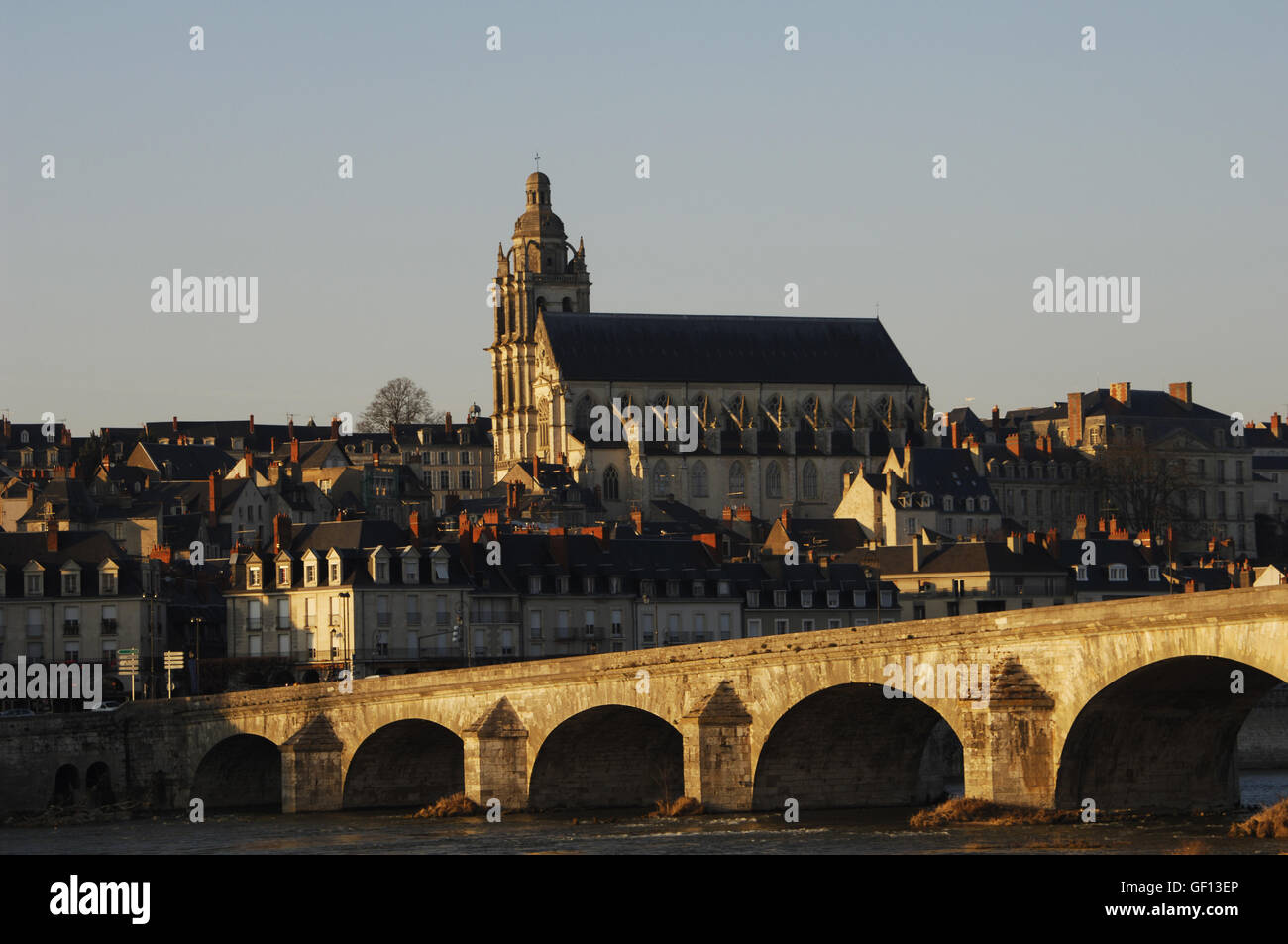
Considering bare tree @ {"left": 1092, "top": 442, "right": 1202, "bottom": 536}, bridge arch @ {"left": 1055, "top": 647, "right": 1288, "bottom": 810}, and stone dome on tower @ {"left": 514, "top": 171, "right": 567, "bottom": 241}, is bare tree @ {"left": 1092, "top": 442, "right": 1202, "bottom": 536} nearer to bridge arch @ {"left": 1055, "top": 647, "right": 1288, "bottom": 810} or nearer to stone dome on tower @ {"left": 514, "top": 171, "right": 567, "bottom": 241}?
stone dome on tower @ {"left": 514, "top": 171, "right": 567, "bottom": 241}

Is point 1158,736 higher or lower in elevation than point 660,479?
lower

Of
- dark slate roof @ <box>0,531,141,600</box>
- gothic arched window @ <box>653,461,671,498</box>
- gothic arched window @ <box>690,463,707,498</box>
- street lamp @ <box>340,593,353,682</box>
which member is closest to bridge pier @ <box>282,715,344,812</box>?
street lamp @ <box>340,593,353,682</box>

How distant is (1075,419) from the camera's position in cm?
15675

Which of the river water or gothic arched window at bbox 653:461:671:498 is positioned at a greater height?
gothic arched window at bbox 653:461:671:498

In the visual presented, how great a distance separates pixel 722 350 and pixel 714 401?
4.13m

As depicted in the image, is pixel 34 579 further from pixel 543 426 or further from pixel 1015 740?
pixel 543 426

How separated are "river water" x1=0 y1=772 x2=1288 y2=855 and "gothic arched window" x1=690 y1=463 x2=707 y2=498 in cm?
8598

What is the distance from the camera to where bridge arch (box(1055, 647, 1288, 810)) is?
42688 mm

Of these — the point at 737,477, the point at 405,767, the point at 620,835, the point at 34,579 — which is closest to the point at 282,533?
the point at 34,579

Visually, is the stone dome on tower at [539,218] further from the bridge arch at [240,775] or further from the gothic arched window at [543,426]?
the bridge arch at [240,775]

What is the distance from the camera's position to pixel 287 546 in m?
82.1

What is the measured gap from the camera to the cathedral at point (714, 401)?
147 m

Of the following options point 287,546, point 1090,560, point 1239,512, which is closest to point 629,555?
point 287,546

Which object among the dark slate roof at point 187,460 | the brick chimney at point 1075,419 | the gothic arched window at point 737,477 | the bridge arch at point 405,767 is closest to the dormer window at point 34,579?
the bridge arch at point 405,767
